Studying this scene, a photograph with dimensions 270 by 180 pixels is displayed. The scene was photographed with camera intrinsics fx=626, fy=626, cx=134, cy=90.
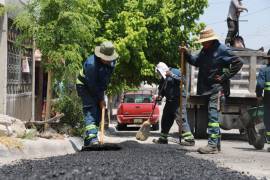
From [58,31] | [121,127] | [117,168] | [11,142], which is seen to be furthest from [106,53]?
[121,127]

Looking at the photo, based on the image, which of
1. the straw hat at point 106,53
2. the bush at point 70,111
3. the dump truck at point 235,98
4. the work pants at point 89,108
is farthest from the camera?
the dump truck at point 235,98

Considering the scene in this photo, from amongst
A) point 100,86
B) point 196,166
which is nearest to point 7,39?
point 100,86

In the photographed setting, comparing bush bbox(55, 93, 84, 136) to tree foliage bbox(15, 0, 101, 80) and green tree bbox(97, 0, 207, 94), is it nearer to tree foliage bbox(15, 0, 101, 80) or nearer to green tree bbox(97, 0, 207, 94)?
tree foliage bbox(15, 0, 101, 80)

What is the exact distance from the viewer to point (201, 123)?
1609 cm

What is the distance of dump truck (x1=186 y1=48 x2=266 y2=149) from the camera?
15281 millimetres

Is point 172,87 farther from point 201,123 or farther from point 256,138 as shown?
point 201,123

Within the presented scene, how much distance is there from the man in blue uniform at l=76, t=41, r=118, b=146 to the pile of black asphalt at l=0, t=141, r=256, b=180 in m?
1.28

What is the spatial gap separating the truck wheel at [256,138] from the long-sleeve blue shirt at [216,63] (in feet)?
7.41

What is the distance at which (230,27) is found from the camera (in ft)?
52.4

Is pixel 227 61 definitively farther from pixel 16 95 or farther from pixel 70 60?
pixel 16 95

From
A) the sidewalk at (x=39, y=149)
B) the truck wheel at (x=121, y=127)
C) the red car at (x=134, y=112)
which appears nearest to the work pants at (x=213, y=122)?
the sidewalk at (x=39, y=149)

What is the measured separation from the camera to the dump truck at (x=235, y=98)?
15.3 meters

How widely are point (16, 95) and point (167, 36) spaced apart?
5.25 metres

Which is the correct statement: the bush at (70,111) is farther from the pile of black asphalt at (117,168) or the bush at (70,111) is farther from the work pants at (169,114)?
the pile of black asphalt at (117,168)
